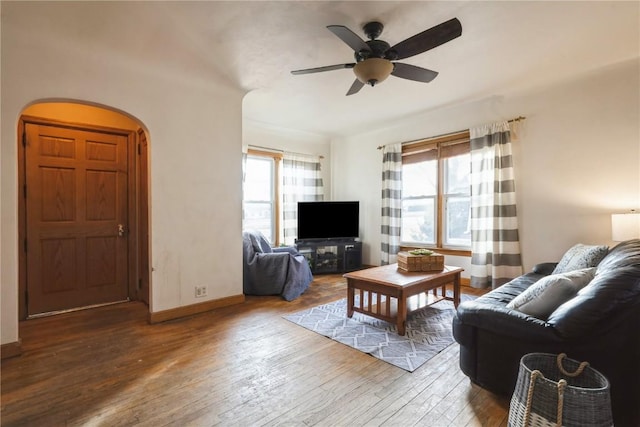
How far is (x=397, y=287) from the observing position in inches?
102

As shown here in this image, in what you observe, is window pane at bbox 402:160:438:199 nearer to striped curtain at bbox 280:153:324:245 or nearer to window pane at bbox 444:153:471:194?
window pane at bbox 444:153:471:194

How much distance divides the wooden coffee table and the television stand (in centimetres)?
204

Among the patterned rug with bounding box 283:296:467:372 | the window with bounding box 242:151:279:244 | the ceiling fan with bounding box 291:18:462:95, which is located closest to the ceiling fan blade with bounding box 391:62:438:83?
the ceiling fan with bounding box 291:18:462:95

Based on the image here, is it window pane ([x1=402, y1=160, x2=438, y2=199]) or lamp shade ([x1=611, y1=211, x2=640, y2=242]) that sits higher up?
window pane ([x1=402, y1=160, x2=438, y2=199])

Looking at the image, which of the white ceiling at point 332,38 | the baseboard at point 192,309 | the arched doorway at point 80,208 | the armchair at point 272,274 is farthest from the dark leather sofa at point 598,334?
the arched doorway at point 80,208

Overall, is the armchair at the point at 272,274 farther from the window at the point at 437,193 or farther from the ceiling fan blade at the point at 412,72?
the ceiling fan blade at the point at 412,72

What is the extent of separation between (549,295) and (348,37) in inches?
80.8

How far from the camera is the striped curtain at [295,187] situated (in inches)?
211

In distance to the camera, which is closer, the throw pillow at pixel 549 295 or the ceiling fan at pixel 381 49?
the throw pillow at pixel 549 295

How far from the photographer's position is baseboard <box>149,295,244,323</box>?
3.01m

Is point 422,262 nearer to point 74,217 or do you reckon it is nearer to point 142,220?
point 142,220

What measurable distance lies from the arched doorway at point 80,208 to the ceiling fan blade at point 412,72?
9.19 ft

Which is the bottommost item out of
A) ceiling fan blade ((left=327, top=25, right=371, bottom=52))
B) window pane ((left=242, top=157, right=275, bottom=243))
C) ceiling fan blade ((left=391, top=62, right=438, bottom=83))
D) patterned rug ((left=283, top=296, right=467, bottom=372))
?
patterned rug ((left=283, top=296, right=467, bottom=372))

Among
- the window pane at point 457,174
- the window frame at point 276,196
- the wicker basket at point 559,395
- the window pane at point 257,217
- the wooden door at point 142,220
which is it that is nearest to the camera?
the wicker basket at point 559,395
